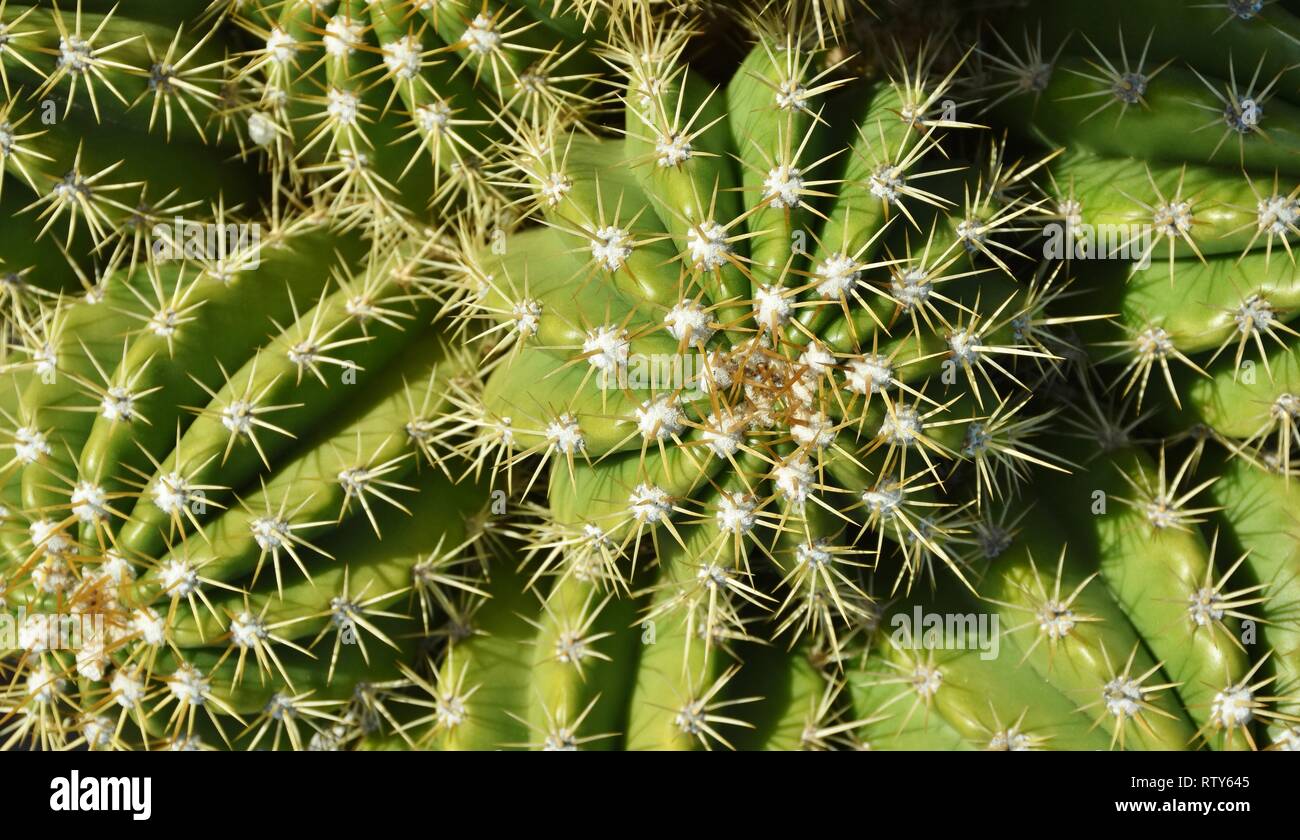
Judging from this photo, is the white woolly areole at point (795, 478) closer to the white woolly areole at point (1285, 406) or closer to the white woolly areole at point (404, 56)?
the white woolly areole at point (1285, 406)

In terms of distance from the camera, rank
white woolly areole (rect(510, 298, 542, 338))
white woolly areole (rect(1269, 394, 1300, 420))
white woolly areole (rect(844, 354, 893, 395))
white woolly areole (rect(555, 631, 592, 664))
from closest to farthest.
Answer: white woolly areole (rect(844, 354, 893, 395)) → white woolly areole (rect(510, 298, 542, 338)) → white woolly areole (rect(1269, 394, 1300, 420)) → white woolly areole (rect(555, 631, 592, 664))

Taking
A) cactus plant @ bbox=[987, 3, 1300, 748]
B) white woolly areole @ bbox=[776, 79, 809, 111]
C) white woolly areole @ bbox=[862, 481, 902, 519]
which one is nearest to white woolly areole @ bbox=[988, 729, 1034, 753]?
cactus plant @ bbox=[987, 3, 1300, 748]

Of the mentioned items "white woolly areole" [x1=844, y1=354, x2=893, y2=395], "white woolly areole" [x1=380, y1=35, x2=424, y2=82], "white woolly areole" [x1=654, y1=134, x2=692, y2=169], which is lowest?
"white woolly areole" [x1=844, y1=354, x2=893, y2=395]

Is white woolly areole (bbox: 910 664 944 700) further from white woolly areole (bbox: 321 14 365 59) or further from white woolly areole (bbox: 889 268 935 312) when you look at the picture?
white woolly areole (bbox: 321 14 365 59)

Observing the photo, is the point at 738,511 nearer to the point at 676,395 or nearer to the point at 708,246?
the point at 676,395

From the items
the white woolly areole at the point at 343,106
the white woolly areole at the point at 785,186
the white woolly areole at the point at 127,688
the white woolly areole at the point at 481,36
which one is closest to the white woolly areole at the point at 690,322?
the white woolly areole at the point at 785,186

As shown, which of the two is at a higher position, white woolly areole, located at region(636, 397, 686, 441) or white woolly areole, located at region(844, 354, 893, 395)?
white woolly areole, located at region(844, 354, 893, 395)

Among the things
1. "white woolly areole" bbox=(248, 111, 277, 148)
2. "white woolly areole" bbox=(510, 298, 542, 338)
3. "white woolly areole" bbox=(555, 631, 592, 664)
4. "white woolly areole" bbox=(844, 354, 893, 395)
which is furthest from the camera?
"white woolly areole" bbox=(248, 111, 277, 148)
